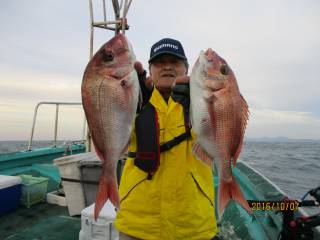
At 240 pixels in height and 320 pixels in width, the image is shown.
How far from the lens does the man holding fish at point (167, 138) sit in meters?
1.96

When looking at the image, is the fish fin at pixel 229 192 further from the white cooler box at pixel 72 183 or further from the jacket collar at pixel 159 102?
the white cooler box at pixel 72 183

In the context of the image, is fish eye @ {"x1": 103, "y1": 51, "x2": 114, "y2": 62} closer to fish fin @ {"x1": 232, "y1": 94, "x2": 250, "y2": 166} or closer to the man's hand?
the man's hand

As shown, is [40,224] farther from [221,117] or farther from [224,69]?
[224,69]

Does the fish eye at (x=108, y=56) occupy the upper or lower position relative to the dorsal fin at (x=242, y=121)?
upper

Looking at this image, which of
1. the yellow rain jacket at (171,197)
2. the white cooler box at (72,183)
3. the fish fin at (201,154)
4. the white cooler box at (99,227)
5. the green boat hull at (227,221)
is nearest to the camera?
the fish fin at (201,154)

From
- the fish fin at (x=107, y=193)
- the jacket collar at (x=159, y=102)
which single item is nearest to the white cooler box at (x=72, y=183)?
the jacket collar at (x=159, y=102)

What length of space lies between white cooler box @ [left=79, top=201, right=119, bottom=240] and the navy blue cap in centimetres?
202

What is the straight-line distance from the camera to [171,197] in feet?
7.77

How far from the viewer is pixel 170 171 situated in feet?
7.89

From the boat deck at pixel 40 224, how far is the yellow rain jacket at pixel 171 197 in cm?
251

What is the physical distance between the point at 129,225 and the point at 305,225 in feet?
6.97

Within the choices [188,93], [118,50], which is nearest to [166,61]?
[188,93]

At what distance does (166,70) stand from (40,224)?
3.71 meters

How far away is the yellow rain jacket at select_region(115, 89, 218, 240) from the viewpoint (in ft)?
7.74
